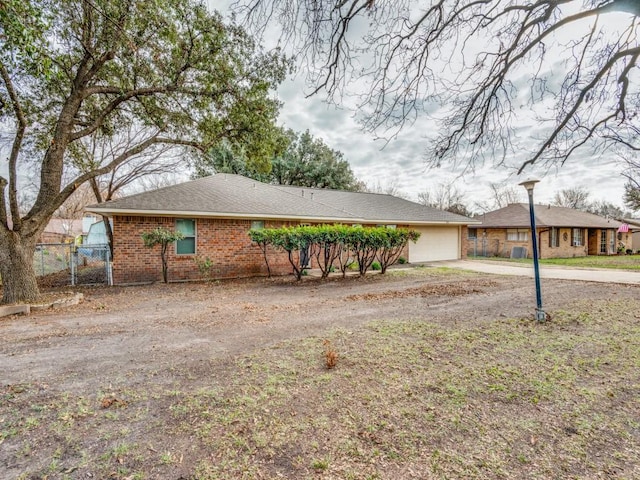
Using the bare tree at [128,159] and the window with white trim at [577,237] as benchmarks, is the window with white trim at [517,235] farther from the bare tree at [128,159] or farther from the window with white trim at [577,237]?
the bare tree at [128,159]

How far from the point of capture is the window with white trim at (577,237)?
919 inches

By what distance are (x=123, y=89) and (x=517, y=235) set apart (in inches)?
928

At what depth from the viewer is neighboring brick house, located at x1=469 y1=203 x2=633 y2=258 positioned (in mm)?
21578

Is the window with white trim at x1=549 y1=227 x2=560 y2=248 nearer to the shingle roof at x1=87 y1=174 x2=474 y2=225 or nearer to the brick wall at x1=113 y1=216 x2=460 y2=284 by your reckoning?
the shingle roof at x1=87 y1=174 x2=474 y2=225

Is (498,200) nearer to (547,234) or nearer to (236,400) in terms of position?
(547,234)

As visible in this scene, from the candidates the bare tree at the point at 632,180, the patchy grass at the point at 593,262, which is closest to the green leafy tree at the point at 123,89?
the bare tree at the point at 632,180

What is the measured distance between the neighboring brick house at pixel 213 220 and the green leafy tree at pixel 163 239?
285 mm

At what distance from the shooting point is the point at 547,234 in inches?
854

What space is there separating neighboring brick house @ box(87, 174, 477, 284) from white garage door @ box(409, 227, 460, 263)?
5.85 ft

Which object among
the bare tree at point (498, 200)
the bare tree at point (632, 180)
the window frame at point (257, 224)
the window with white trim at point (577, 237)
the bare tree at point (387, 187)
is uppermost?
the bare tree at point (387, 187)

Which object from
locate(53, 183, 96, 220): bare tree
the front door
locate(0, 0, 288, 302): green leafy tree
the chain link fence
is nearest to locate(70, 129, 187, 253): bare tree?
the chain link fence

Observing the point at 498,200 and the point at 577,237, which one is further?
the point at 498,200

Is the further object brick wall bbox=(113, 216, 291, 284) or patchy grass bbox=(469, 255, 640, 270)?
patchy grass bbox=(469, 255, 640, 270)

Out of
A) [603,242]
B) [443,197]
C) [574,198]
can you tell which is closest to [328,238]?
[603,242]
